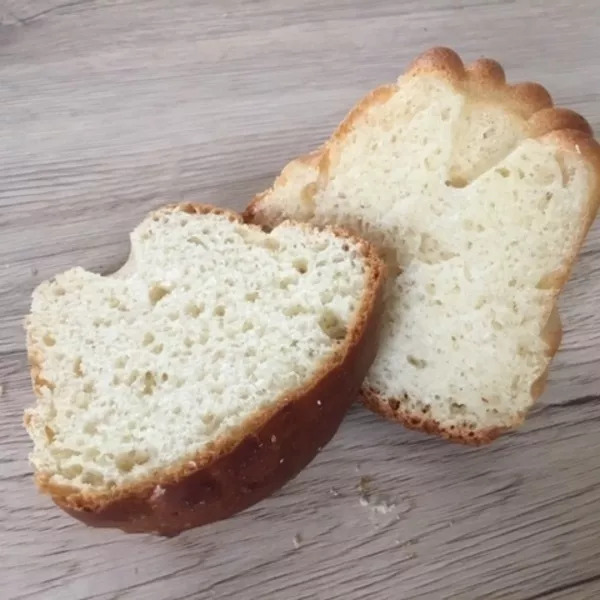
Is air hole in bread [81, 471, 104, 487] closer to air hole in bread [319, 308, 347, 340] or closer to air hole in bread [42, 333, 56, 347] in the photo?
air hole in bread [42, 333, 56, 347]

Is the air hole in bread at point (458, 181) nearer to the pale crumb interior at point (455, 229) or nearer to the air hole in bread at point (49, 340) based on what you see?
the pale crumb interior at point (455, 229)

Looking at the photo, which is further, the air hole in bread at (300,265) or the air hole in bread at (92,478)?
the air hole in bread at (300,265)

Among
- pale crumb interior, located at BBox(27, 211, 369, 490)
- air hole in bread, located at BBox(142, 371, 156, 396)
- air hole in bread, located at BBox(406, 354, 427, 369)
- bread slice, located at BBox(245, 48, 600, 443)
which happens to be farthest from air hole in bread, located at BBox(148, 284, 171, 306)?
air hole in bread, located at BBox(406, 354, 427, 369)

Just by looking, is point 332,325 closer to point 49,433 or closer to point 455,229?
point 455,229

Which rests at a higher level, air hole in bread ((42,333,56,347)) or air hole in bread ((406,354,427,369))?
air hole in bread ((42,333,56,347))

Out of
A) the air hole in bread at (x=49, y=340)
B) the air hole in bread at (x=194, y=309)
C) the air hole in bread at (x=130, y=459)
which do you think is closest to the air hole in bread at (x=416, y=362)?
the air hole in bread at (x=194, y=309)

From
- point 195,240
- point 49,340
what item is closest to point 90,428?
point 49,340
